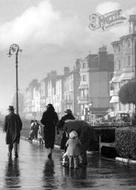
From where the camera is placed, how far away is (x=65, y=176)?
15.3 metres

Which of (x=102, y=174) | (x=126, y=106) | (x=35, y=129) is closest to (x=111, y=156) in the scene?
(x=102, y=174)

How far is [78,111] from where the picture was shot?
17175cm

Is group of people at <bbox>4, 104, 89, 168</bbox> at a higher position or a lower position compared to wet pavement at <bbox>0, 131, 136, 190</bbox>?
higher

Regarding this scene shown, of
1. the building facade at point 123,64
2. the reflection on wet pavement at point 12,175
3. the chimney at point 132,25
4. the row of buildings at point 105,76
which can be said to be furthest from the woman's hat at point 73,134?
the chimney at point 132,25

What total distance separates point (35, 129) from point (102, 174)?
26.1 metres

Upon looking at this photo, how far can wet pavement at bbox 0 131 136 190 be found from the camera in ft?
42.7

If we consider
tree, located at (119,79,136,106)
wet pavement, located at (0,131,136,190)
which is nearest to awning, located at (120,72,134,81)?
tree, located at (119,79,136,106)

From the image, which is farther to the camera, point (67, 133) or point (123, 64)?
point (123, 64)

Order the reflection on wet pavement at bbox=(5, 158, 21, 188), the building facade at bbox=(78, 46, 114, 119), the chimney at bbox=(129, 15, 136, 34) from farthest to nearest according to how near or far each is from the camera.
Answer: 1. the building facade at bbox=(78, 46, 114, 119)
2. the chimney at bbox=(129, 15, 136, 34)
3. the reflection on wet pavement at bbox=(5, 158, 21, 188)

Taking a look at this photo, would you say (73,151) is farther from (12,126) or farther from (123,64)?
(123,64)

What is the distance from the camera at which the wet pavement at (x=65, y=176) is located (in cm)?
1302

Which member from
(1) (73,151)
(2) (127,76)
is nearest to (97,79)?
(2) (127,76)

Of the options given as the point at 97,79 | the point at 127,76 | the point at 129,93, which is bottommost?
the point at 129,93

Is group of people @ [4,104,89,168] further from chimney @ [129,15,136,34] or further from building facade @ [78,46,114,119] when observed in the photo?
building facade @ [78,46,114,119]
